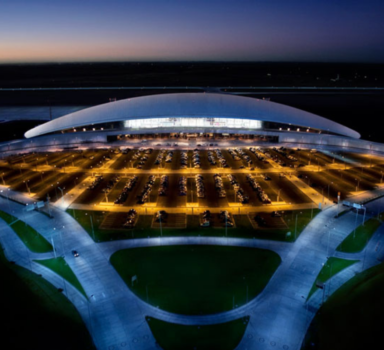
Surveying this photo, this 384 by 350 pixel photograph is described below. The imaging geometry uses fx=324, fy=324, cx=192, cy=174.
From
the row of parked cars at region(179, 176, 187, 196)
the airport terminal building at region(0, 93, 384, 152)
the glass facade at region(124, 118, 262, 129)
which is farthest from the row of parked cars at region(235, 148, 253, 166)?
the row of parked cars at region(179, 176, 187, 196)

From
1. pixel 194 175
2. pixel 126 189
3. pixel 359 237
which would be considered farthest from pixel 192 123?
pixel 359 237

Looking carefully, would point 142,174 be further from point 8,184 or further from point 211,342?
point 211,342

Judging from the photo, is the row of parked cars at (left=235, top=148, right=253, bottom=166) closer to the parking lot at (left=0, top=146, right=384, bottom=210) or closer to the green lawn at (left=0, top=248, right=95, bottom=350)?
the parking lot at (left=0, top=146, right=384, bottom=210)

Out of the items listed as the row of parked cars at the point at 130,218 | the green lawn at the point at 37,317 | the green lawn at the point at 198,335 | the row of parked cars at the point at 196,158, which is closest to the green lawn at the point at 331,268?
the green lawn at the point at 198,335

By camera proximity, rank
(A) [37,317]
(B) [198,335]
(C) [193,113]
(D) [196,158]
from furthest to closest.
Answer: (C) [193,113] < (D) [196,158] < (A) [37,317] < (B) [198,335]

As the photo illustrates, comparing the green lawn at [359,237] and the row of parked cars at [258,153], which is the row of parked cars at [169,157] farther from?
the green lawn at [359,237]

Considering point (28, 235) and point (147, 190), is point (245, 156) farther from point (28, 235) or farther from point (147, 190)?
point (28, 235)
